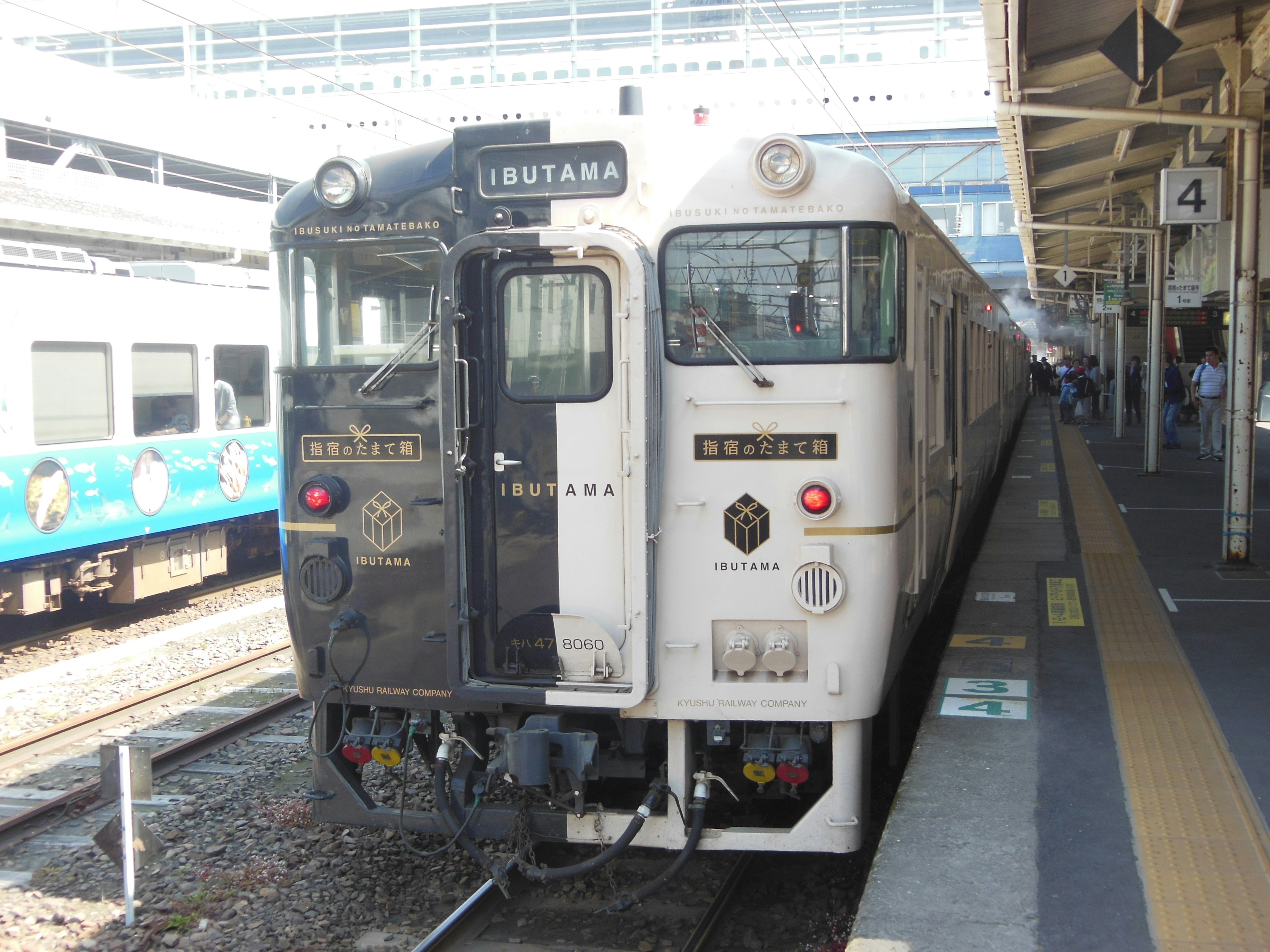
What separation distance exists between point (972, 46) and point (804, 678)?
194 ft

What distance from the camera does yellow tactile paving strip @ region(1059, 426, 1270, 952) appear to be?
152 inches

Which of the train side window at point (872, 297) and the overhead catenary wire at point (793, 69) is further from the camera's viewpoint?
the overhead catenary wire at point (793, 69)

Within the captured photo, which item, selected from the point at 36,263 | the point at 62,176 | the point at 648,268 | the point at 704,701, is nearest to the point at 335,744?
the point at 704,701

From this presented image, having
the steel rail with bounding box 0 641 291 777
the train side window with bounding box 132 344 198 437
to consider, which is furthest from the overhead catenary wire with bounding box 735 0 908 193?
the train side window with bounding box 132 344 198 437

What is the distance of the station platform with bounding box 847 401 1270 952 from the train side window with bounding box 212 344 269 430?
7294 mm

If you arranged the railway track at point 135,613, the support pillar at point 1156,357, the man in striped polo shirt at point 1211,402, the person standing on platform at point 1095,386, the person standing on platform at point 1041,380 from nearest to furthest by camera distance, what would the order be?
the railway track at point 135,613 → the support pillar at point 1156,357 → the man in striped polo shirt at point 1211,402 → the person standing on platform at point 1095,386 → the person standing on platform at point 1041,380

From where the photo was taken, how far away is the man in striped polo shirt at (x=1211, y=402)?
59.3 feet

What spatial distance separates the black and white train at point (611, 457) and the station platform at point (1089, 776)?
0.60 meters

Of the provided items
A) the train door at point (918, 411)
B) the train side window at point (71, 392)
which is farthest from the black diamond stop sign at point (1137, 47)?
the train side window at point (71, 392)

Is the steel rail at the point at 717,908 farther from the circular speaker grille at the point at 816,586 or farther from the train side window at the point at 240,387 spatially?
the train side window at the point at 240,387

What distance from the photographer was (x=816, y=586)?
14.9ft

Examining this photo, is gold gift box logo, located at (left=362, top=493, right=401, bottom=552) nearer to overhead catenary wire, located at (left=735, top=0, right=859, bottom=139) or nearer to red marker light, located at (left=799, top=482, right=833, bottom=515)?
red marker light, located at (left=799, top=482, right=833, bottom=515)

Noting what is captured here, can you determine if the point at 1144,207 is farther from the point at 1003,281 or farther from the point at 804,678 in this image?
the point at 1003,281

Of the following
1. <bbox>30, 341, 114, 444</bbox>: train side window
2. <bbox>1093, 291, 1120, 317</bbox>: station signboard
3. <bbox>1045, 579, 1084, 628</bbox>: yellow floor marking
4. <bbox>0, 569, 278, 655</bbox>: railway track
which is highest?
<bbox>1093, 291, 1120, 317</bbox>: station signboard
